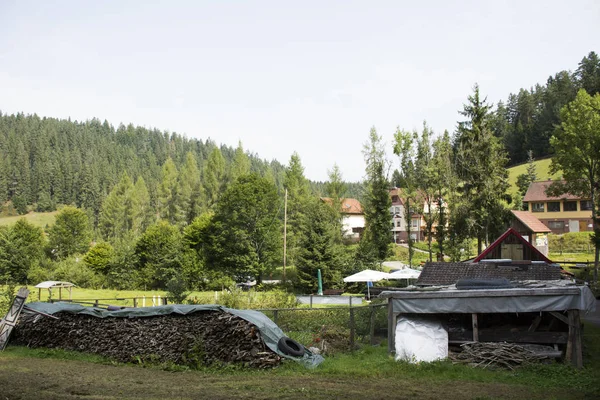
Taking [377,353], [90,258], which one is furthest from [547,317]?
[90,258]

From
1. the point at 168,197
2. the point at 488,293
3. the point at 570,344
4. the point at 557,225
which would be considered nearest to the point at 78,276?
the point at 168,197

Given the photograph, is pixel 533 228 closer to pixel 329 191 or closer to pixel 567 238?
pixel 567 238

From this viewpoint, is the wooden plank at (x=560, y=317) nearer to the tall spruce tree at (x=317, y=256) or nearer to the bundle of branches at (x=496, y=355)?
the bundle of branches at (x=496, y=355)

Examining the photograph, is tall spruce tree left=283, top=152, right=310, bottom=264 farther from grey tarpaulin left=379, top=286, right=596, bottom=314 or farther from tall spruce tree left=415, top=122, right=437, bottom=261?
grey tarpaulin left=379, top=286, right=596, bottom=314

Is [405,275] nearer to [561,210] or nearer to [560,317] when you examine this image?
[560,317]

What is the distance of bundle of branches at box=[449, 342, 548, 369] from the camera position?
1409 centimetres

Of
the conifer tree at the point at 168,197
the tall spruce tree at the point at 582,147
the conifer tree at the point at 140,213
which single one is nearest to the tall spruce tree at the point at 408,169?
the tall spruce tree at the point at 582,147

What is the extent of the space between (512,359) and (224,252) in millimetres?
42096

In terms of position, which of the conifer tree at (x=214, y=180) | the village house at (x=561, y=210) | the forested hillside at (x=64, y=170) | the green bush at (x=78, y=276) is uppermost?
the forested hillside at (x=64, y=170)

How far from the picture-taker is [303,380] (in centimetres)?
1224

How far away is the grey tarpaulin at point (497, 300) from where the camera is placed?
14156 millimetres

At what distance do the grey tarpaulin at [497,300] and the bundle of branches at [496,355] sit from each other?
981 millimetres

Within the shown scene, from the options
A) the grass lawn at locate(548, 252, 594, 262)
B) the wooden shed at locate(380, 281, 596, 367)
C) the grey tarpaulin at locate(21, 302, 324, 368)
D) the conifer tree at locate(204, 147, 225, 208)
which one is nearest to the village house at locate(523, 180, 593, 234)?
the grass lawn at locate(548, 252, 594, 262)

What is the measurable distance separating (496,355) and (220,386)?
25.2 feet
